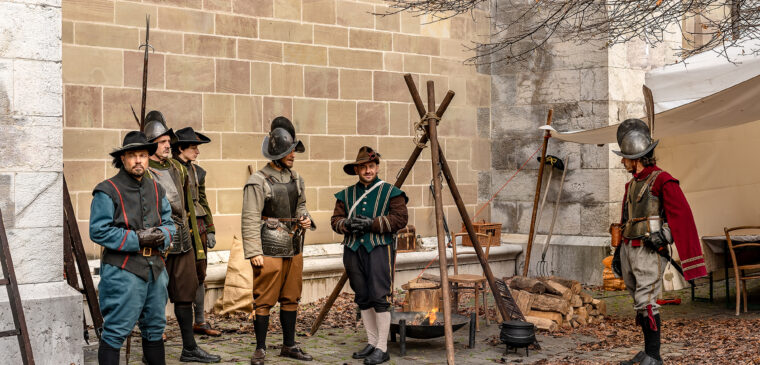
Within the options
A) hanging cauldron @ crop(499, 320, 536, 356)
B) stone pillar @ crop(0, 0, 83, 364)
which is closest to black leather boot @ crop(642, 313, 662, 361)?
hanging cauldron @ crop(499, 320, 536, 356)

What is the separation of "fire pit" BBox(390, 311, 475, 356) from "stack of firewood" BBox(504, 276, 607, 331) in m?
1.04

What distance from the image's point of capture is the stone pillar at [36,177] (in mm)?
5109

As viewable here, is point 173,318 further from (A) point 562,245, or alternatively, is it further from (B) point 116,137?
(A) point 562,245

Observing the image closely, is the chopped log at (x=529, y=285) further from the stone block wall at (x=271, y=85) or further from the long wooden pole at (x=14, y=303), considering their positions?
the long wooden pole at (x=14, y=303)

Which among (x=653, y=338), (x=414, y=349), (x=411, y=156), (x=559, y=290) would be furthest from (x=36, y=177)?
(x=559, y=290)

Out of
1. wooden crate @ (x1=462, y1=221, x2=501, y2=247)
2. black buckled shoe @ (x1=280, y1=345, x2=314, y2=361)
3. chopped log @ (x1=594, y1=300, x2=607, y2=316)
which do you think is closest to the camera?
black buckled shoe @ (x1=280, y1=345, x2=314, y2=361)

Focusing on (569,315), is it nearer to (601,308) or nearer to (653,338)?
(601,308)

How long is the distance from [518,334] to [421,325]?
2.32ft

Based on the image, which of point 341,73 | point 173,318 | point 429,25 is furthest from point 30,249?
point 429,25

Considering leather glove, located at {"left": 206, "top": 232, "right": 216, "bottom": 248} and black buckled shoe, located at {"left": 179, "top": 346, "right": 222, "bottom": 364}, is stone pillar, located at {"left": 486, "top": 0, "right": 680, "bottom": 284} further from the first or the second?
black buckled shoe, located at {"left": 179, "top": 346, "right": 222, "bottom": 364}

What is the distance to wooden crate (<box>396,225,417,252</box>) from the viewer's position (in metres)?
9.74

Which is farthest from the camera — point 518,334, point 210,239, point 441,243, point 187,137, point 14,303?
point 210,239

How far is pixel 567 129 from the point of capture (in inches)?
406

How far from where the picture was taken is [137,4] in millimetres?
7953
